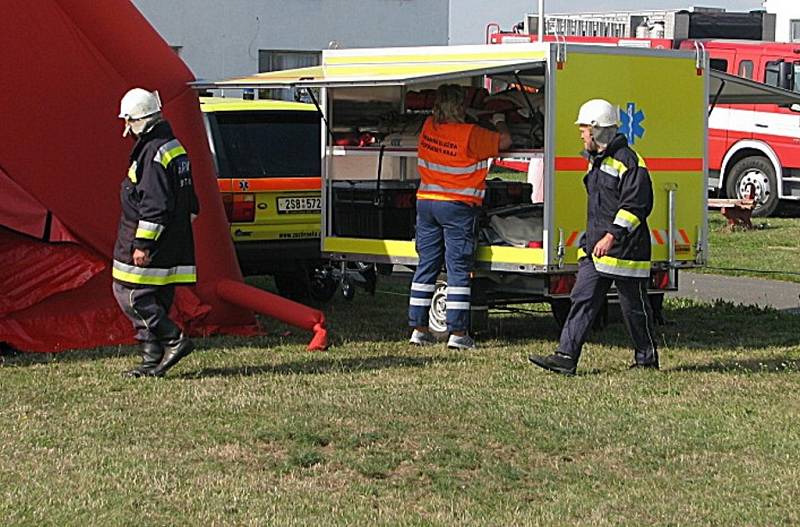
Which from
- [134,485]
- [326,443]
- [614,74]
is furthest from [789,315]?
[134,485]

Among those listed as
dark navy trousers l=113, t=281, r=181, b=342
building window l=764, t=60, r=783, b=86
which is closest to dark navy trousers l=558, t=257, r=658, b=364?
dark navy trousers l=113, t=281, r=181, b=342

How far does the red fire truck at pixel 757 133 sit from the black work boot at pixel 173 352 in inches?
561

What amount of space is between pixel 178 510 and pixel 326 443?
1434 mm

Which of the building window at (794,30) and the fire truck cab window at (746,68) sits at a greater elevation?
the building window at (794,30)

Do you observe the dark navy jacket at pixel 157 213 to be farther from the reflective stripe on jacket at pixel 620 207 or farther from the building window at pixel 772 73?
the building window at pixel 772 73

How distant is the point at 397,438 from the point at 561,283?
3495mm

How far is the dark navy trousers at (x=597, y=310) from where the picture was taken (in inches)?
400

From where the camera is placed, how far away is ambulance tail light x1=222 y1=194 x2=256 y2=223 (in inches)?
504

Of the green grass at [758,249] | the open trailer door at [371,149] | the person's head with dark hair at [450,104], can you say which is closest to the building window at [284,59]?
the green grass at [758,249]

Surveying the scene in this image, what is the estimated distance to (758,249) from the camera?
19844mm

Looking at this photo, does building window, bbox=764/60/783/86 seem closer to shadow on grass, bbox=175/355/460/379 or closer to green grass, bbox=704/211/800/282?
green grass, bbox=704/211/800/282

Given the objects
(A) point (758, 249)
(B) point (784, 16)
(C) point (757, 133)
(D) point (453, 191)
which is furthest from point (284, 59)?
(D) point (453, 191)

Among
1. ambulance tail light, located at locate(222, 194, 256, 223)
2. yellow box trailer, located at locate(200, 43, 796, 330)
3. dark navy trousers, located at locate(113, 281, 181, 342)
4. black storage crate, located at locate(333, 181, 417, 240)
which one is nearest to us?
dark navy trousers, located at locate(113, 281, 181, 342)

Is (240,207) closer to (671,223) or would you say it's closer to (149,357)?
(149,357)
